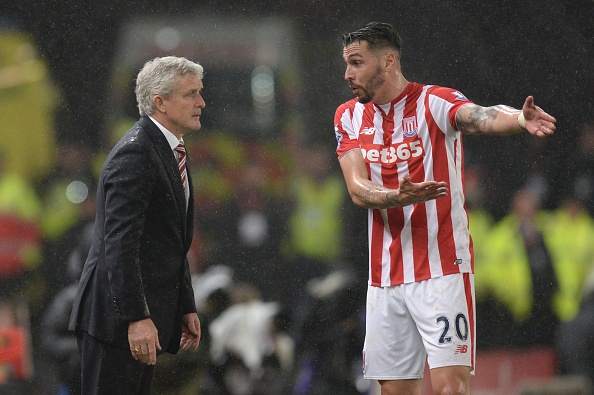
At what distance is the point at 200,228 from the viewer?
4.59 metres

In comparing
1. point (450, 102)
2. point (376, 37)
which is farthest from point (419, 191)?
point (376, 37)

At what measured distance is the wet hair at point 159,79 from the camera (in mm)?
2865

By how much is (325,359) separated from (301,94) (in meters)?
1.40

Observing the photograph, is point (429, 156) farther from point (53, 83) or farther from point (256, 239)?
point (53, 83)

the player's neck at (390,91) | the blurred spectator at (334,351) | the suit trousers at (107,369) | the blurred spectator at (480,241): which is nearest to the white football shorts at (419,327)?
the player's neck at (390,91)

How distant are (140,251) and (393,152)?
3.36 feet

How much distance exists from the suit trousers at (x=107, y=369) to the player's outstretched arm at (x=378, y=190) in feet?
3.15

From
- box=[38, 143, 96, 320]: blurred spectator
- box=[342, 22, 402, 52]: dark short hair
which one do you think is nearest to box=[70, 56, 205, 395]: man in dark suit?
box=[342, 22, 402, 52]: dark short hair

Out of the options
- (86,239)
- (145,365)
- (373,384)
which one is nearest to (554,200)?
(373,384)

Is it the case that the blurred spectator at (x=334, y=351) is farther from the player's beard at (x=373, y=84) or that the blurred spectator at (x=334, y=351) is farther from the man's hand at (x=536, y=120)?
the man's hand at (x=536, y=120)

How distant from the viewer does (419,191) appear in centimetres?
279

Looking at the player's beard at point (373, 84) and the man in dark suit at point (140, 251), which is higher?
the player's beard at point (373, 84)

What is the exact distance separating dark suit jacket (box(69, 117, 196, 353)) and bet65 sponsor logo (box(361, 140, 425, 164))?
773mm

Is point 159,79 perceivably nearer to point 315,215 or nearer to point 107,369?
point 107,369
